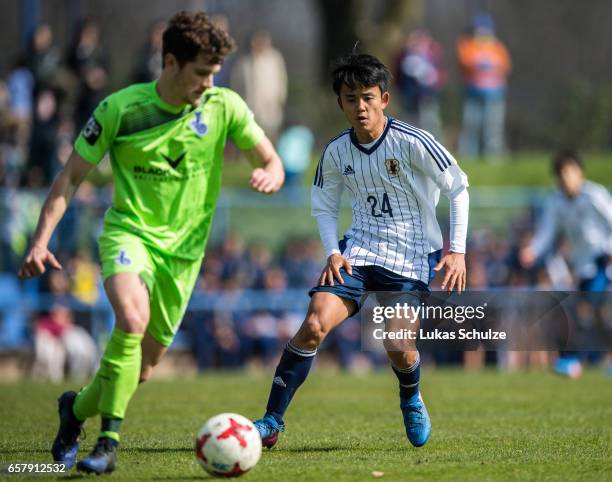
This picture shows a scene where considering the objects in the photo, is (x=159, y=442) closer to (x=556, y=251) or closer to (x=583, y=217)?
(x=583, y=217)

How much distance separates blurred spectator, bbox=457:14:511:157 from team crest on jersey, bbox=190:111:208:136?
15.0 meters

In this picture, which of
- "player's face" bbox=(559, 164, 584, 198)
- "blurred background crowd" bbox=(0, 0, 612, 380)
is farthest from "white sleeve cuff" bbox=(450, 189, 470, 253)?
"blurred background crowd" bbox=(0, 0, 612, 380)

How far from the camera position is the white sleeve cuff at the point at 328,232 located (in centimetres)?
684

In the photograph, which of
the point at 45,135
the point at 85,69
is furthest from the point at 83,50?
the point at 45,135

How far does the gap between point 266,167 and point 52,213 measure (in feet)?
4.19

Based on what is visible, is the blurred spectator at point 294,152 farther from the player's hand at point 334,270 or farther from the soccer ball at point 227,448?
the soccer ball at point 227,448

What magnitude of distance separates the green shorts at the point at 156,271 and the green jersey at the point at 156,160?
0.06 m

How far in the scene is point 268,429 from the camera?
21.9ft

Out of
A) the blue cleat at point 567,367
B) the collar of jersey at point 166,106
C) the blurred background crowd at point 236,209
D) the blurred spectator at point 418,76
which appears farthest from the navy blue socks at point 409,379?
the blurred spectator at point 418,76

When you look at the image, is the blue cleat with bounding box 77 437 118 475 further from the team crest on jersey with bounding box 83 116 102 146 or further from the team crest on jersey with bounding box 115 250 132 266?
the team crest on jersey with bounding box 83 116 102 146

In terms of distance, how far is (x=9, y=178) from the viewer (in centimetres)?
1764

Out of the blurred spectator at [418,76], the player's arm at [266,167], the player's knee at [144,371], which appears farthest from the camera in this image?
the blurred spectator at [418,76]

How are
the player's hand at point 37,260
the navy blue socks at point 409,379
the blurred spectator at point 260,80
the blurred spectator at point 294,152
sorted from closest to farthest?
1. the player's hand at point 37,260
2. the navy blue socks at point 409,379
3. the blurred spectator at point 294,152
4. the blurred spectator at point 260,80

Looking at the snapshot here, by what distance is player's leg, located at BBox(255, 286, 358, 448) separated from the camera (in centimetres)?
653
